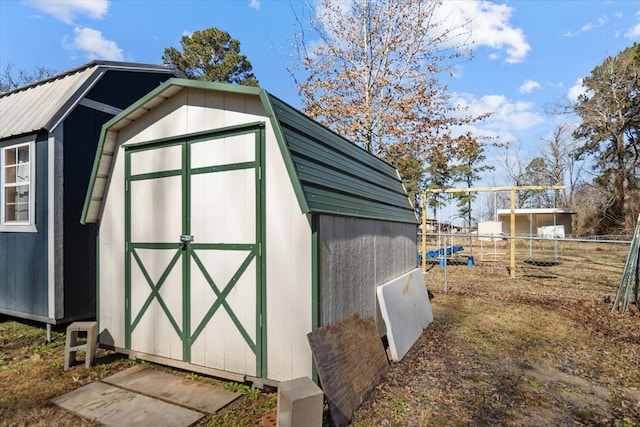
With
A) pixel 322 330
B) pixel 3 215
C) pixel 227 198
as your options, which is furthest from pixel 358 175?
pixel 3 215

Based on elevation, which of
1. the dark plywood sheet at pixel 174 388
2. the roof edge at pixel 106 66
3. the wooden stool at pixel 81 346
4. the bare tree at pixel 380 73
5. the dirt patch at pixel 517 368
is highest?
the bare tree at pixel 380 73

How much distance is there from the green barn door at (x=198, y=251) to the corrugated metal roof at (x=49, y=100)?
1896mm

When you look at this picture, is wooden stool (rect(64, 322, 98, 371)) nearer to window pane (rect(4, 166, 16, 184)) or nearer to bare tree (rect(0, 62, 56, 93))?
window pane (rect(4, 166, 16, 184))

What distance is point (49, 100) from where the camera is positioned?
220 inches

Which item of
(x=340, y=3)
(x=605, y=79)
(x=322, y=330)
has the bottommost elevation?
(x=322, y=330)

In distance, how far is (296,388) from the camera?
2.45 meters

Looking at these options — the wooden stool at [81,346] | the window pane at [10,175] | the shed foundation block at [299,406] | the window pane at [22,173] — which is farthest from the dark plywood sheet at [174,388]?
the window pane at [10,175]

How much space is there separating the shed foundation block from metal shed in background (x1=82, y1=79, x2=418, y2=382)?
66cm

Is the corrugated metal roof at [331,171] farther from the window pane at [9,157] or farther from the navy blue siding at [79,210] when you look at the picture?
the window pane at [9,157]

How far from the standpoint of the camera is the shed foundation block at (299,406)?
2.31 m

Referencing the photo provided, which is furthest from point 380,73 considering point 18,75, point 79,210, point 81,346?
point 18,75

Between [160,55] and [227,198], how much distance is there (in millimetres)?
20109

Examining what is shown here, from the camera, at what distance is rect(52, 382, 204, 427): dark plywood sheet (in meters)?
2.86

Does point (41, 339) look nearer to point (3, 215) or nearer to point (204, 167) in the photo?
point (3, 215)
